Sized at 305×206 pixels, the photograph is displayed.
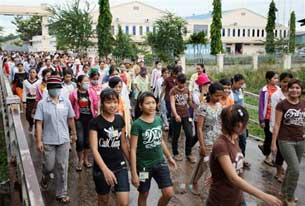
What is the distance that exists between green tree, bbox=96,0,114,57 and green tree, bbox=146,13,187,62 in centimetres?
335

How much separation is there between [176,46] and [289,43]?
13.2 m

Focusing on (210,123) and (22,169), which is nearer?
(22,169)

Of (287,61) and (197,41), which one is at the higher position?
(197,41)

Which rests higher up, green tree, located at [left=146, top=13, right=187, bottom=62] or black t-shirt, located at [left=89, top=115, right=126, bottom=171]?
green tree, located at [left=146, top=13, right=187, bottom=62]

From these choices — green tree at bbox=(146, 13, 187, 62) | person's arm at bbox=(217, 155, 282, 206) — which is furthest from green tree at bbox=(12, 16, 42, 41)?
person's arm at bbox=(217, 155, 282, 206)

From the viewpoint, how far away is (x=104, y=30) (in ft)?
99.7

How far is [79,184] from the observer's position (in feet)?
20.8

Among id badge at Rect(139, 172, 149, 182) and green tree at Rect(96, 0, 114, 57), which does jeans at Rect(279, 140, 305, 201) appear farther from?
green tree at Rect(96, 0, 114, 57)

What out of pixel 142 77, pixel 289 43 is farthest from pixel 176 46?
pixel 142 77

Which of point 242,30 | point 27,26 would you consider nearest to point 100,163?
point 242,30

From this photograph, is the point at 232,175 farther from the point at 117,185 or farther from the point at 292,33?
the point at 292,33

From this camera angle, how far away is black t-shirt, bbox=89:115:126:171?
4172 mm

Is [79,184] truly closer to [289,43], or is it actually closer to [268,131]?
[268,131]

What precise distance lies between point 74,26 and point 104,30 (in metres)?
2.29
